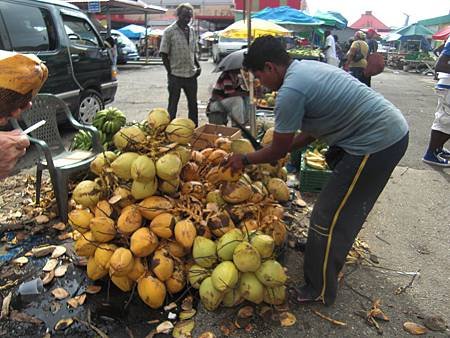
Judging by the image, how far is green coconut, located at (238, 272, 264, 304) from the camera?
2.45m

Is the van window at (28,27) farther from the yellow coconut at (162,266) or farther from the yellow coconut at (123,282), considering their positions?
the yellow coconut at (162,266)

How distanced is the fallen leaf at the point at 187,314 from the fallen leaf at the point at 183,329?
0.11 feet

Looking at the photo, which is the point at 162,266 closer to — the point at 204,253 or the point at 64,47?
the point at 204,253

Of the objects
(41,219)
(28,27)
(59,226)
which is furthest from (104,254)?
(28,27)

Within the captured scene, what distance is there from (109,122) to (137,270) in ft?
8.70

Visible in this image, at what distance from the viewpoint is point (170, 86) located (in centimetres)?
632

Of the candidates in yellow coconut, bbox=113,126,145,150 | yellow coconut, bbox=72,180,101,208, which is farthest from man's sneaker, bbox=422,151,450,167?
yellow coconut, bbox=72,180,101,208

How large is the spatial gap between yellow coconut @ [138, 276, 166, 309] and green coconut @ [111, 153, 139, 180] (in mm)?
729

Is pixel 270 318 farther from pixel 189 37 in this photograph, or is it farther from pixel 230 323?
pixel 189 37

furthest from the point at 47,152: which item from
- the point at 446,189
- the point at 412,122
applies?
the point at 412,122

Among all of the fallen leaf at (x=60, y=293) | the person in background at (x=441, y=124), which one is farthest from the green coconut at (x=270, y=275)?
the person in background at (x=441, y=124)

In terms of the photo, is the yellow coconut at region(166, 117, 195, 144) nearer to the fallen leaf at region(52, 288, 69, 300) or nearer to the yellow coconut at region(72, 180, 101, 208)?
the yellow coconut at region(72, 180, 101, 208)

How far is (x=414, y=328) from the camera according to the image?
253 cm

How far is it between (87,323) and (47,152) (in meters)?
1.70
